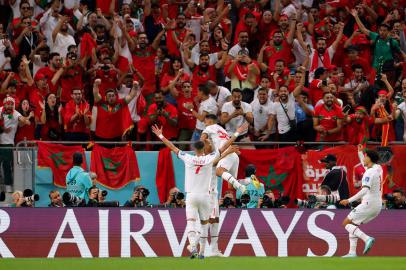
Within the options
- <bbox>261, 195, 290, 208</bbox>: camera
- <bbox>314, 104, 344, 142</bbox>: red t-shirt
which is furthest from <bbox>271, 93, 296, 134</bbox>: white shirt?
<bbox>261, 195, 290, 208</bbox>: camera

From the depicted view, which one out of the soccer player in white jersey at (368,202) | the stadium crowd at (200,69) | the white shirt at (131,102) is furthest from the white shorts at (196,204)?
the white shirt at (131,102)

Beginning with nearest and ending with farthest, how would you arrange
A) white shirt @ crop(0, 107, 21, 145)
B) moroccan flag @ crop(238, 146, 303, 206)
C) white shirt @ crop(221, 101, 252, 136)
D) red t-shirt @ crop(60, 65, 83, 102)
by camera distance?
white shirt @ crop(0, 107, 21, 145) → moroccan flag @ crop(238, 146, 303, 206) → white shirt @ crop(221, 101, 252, 136) → red t-shirt @ crop(60, 65, 83, 102)

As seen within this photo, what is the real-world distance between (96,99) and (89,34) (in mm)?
2374

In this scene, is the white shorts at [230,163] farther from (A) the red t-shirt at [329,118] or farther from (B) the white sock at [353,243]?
(A) the red t-shirt at [329,118]

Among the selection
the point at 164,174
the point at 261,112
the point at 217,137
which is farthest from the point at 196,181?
the point at 261,112

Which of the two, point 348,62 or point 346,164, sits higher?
point 348,62

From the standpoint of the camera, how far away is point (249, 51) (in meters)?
29.5

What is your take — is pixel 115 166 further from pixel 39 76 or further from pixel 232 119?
pixel 39 76

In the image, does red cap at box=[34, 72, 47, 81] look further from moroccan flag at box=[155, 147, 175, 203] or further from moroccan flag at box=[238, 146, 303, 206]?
moroccan flag at box=[238, 146, 303, 206]

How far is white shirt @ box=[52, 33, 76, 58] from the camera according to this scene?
27891 millimetres

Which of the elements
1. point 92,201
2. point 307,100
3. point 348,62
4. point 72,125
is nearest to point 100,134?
point 72,125

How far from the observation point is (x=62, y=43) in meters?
28.0

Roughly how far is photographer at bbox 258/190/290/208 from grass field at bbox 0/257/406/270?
309 centimetres

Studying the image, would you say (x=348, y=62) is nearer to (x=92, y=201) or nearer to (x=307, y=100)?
(x=307, y=100)
